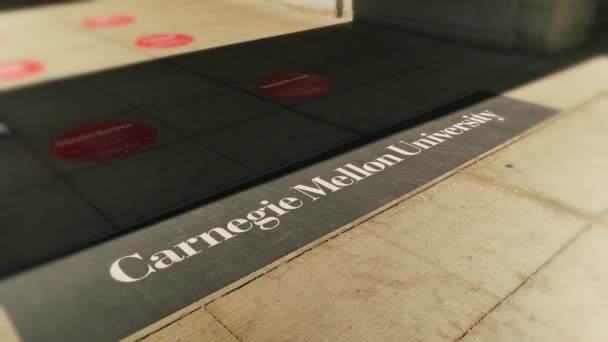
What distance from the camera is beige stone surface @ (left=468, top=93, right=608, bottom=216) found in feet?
18.9

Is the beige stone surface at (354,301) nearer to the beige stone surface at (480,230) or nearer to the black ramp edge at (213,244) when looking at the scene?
the beige stone surface at (480,230)

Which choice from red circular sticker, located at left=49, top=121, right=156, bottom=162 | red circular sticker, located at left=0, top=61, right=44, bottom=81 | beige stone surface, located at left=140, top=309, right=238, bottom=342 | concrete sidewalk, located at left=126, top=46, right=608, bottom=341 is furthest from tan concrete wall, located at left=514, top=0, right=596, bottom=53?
red circular sticker, located at left=0, top=61, right=44, bottom=81

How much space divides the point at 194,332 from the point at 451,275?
89.6 inches

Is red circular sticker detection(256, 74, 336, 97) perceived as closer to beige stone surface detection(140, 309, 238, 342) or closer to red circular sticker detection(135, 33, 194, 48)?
red circular sticker detection(135, 33, 194, 48)

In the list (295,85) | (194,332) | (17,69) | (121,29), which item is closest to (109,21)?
(121,29)

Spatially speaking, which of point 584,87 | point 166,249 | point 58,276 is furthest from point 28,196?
point 584,87

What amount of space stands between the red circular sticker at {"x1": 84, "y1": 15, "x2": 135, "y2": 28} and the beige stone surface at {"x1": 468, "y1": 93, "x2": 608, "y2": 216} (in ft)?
38.7


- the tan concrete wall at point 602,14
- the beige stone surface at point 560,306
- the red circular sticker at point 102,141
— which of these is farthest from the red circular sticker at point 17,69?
the tan concrete wall at point 602,14

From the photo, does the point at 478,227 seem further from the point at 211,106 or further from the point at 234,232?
the point at 211,106

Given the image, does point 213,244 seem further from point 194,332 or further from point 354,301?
point 354,301

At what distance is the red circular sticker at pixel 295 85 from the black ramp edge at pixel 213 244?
2.29 m

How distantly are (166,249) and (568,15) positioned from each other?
9.65 meters

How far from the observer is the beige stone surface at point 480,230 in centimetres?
468

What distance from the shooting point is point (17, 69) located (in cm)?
1095
